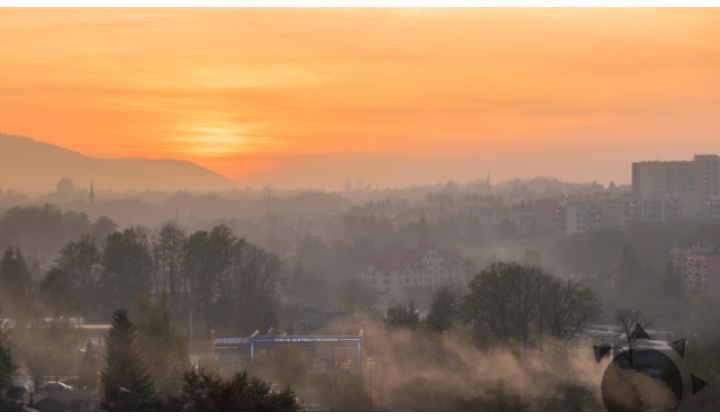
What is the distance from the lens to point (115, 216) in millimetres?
33812

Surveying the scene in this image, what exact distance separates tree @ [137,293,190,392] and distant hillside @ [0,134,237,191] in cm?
1446

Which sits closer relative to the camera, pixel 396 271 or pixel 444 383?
pixel 444 383

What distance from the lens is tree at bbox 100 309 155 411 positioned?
6895 mm

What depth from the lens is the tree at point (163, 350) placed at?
7.68m

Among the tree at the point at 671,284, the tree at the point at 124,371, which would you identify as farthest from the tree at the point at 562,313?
the tree at the point at 671,284

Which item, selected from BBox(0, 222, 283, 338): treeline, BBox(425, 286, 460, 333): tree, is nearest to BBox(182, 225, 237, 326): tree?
BBox(0, 222, 283, 338): treeline

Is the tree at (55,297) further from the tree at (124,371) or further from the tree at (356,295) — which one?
the tree at (356,295)

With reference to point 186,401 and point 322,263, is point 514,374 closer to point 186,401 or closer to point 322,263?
point 186,401

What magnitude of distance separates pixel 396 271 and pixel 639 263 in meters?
5.49

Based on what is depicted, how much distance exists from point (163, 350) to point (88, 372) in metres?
1.21

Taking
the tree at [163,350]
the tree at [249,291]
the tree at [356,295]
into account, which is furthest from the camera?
the tree at [356,295]

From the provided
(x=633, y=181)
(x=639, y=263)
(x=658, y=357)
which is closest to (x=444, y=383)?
Result: (x=658, y=357)

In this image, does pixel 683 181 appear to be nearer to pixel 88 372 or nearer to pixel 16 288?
pixel 16 288

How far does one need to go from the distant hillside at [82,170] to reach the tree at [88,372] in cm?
1357
